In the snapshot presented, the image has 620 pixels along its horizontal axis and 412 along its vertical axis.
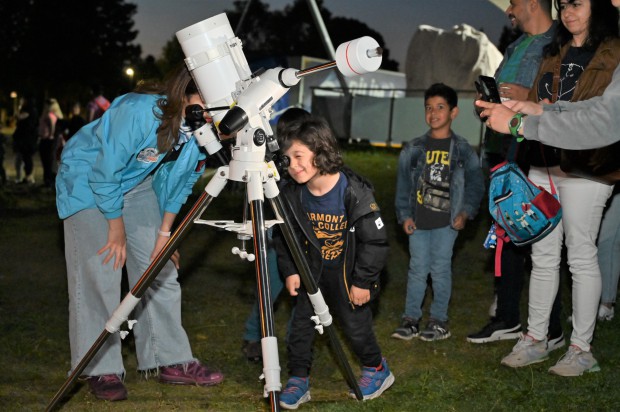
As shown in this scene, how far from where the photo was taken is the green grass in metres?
4.30

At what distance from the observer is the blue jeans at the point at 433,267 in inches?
221

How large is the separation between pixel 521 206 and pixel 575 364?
102 cm

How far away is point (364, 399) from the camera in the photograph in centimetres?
431

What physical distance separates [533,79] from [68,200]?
2985 millimetres

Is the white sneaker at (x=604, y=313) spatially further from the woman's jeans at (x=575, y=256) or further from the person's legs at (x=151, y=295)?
the person's legs at (x=151, y=295)

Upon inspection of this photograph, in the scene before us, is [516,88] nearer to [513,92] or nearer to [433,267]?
[513,92]

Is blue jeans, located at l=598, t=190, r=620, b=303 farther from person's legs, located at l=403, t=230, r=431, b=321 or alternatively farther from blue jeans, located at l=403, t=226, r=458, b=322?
person's legs, located at l=403, t=230, r=431, b=321

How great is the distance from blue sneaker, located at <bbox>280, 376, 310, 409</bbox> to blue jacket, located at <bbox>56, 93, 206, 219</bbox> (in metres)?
1.14

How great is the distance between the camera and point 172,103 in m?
3.84

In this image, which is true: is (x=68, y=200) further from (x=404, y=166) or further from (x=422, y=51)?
Result: (x=422, y=51)

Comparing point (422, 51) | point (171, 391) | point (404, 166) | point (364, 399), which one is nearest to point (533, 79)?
point (404, 166)

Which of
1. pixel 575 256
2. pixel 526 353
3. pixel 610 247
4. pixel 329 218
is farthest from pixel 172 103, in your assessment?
pixel 610 247

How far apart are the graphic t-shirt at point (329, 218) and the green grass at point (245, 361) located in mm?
819

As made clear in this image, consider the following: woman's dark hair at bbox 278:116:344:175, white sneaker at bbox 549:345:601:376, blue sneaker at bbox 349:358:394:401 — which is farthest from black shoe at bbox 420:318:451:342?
woman's dark hair at bbox 278:116:344:175
